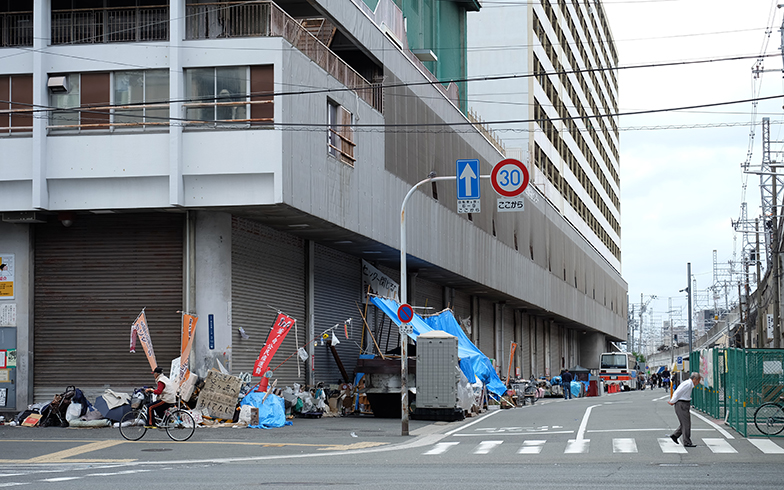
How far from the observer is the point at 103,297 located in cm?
2661

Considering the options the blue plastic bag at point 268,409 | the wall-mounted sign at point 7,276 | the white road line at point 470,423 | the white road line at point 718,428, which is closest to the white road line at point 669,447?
the white road line at point 718,428

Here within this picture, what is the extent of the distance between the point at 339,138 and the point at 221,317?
713 centimetres

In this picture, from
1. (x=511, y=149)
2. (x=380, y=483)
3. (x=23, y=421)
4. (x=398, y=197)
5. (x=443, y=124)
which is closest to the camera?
(x=380, y=483)

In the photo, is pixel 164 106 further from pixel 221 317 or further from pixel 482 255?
pixel 482 255

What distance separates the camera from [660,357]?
554ft

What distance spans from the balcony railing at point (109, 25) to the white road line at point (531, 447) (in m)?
14.7

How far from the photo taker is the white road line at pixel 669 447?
1847cm

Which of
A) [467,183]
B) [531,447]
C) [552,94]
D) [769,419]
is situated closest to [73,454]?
[531,447]

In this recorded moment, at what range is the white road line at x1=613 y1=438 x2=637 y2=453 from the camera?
61.4 ft

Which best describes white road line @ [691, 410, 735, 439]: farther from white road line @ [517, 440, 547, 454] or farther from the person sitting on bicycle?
the person sitting on bicycle

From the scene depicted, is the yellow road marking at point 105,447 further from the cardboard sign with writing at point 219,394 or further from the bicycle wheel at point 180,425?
the cardboard sign with writing at point 219,394

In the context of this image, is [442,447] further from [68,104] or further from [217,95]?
[68,104]

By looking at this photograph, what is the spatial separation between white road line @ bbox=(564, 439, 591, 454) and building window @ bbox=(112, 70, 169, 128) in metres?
13.3

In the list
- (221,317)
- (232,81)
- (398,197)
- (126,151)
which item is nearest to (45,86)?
(126,151)
